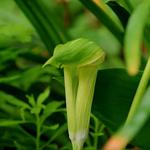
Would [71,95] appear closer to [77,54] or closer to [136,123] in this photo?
[77,54]

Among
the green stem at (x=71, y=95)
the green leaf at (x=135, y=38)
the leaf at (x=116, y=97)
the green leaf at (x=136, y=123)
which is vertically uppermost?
the green leaf at (x=135, y=38)

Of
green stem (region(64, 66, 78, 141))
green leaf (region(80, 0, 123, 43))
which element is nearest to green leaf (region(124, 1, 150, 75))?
green stem (region(64, 66, 78, 141))

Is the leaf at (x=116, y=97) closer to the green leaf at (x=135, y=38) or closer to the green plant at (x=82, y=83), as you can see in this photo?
the green plant at (x=82, y=83)

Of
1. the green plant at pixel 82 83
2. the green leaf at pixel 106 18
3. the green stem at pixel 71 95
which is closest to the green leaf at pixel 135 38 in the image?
the green plant at pixel 82 83

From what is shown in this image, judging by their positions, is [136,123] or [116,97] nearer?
[136,123]

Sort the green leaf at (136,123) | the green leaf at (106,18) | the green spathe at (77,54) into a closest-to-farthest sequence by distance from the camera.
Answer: the green leaf at (136,123)
the green spathe at (77,54)
the green leaf at (106,18)

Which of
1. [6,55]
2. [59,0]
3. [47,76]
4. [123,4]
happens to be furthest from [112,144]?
[59,0]

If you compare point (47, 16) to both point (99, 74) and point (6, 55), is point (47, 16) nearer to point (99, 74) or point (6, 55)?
point (6, 55)

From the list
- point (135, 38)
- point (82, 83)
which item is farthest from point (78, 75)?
point (135, 38)
